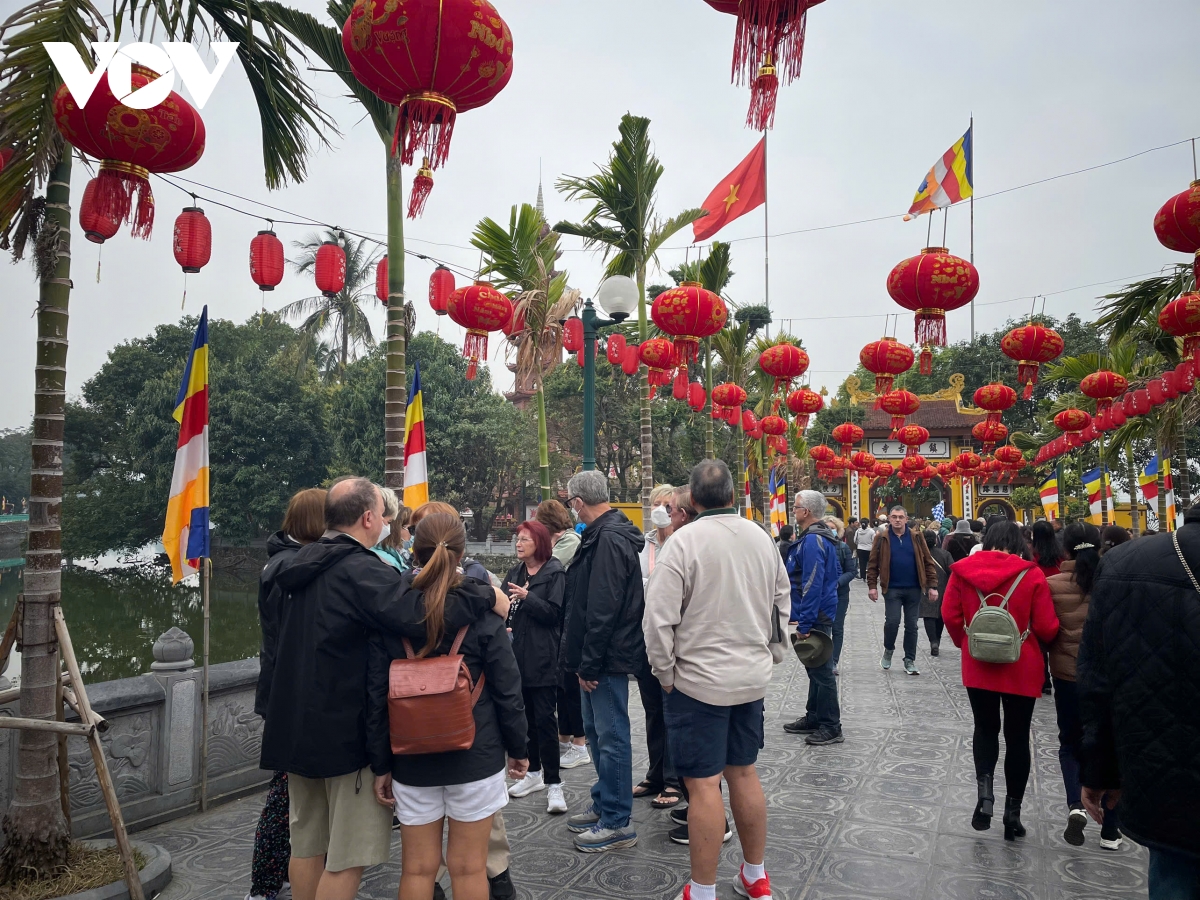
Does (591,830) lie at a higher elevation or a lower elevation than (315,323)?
lower

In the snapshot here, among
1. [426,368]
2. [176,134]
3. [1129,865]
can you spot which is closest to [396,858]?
[1129,865]

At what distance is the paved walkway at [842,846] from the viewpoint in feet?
11.7

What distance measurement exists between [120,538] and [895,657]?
99.3ft

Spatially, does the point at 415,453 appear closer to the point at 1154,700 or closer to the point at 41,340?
the point at 41,340

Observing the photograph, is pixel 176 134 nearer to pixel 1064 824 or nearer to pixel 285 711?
pixel 285 711

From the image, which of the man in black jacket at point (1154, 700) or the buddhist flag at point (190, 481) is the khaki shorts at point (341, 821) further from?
the buddhist flag at point (190, 481)

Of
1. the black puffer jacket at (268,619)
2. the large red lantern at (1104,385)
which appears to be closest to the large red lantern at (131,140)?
the black puffer jacket at (268,619)

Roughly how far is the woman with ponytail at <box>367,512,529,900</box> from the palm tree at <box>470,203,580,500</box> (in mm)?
8730

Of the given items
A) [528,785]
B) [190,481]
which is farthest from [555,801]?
[190,481]

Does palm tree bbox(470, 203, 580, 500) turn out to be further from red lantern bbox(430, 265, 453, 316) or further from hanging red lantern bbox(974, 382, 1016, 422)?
hanging red lantern bbox(974, 382, 1016, 422)

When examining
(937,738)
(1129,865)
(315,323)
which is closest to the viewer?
(1129,865)

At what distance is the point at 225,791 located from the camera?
15.8ft

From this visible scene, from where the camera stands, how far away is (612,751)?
4121 millimetres

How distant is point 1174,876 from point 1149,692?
1.60ft
